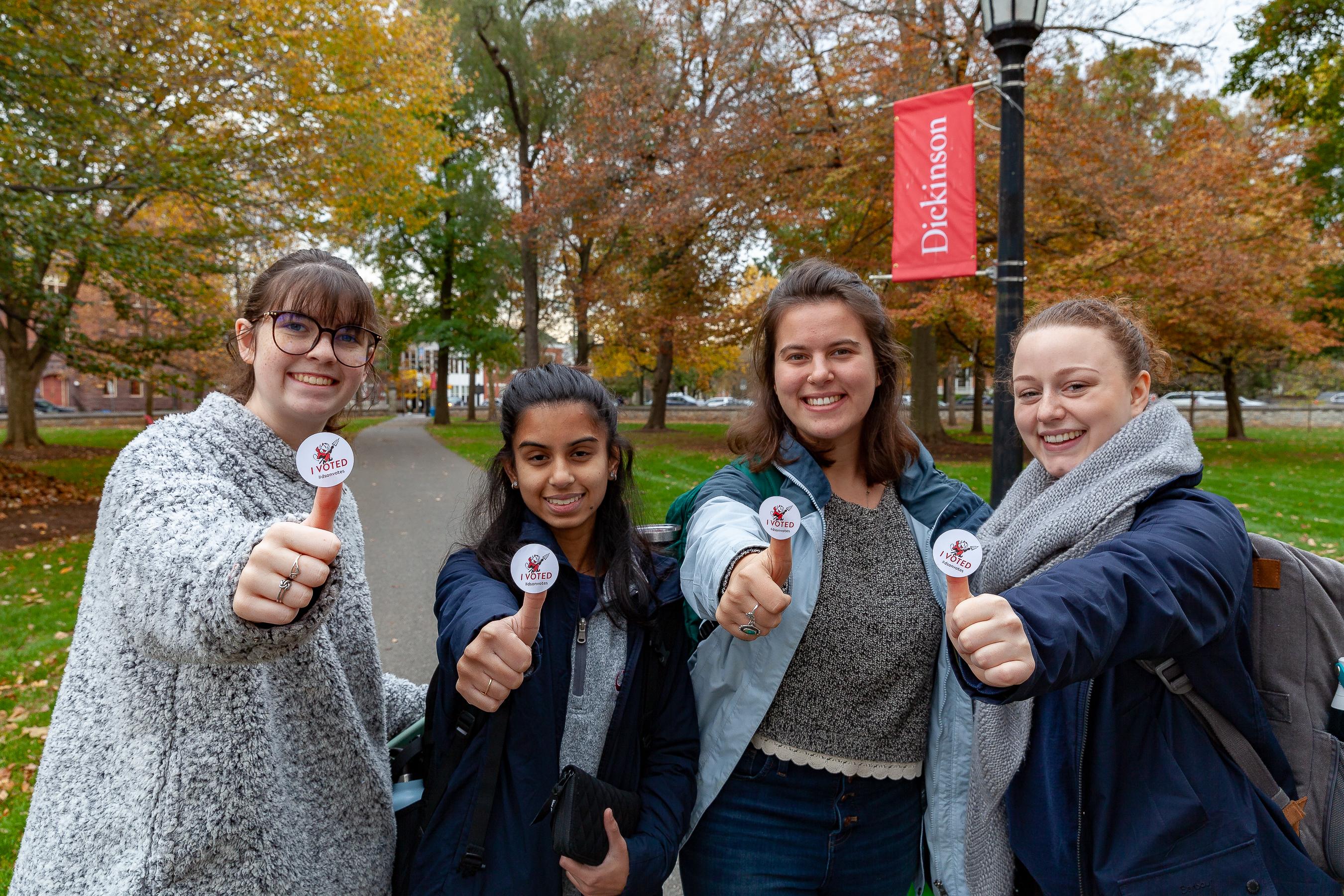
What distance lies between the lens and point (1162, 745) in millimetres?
1442

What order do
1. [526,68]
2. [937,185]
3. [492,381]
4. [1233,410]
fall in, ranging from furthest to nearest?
[492,381]
[1233,410]
[526,68]
[937,185]

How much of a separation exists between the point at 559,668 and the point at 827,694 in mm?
594

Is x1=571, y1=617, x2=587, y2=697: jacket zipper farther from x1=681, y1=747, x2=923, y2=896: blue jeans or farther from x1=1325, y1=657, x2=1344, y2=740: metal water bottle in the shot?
x1=1325, y1=657, x2=1344, y2=740: metal water bottle

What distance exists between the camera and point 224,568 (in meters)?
1.16

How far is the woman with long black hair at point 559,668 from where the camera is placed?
1.66 m

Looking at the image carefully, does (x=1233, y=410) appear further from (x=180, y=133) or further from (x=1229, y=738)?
(x=1229, y=738)

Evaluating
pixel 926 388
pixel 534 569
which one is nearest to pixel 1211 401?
pixel 926 388

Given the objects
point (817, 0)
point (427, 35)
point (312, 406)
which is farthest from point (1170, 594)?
point (427, 35)

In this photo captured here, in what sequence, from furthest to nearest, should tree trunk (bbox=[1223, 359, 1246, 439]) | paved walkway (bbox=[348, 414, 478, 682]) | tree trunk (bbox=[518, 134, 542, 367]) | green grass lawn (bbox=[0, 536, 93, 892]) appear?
tree trunk (bbox=[1223, 359, 1246, 439]) → tree trunk (bbox=[518, 134, 542, 367]) → paved walkway (bbox=[348, 414, 478, 682]) → green grass lawn (bbox=[0, 536, 93, 892])

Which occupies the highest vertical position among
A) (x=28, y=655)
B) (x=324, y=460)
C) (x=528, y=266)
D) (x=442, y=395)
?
(x=528, y=266)

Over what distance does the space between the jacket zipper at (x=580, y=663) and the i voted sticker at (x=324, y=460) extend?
77 centimetres

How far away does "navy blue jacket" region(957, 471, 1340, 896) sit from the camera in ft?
4.31

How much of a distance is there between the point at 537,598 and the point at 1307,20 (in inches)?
942

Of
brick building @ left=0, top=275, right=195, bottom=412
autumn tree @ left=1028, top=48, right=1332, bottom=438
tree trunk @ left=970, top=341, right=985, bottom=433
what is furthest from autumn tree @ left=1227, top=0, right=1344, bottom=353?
brick building @ left=0, top=275, right=195, bottom=412
